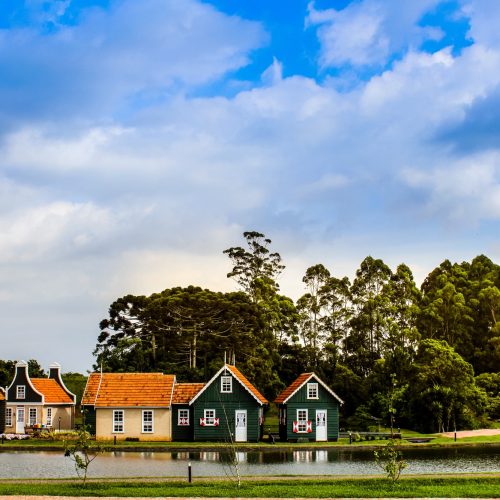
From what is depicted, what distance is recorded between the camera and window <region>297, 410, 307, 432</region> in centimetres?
5512

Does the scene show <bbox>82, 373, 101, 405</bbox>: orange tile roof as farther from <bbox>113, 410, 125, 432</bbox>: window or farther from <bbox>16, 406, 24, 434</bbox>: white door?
<bbox>16, 406, 24, 434</bbox>: white door

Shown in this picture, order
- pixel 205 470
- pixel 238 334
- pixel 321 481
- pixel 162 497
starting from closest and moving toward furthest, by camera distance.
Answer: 1. pixel 162 497
2. pixel 321 481
3. pixel 205 470
4. pixel 238 334

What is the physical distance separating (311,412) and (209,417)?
22.9ft

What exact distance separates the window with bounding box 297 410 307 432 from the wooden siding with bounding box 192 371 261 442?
9.20 ft

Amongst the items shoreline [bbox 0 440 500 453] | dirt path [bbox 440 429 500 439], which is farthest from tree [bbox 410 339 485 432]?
shoreline [bbox 0 440 500 453]

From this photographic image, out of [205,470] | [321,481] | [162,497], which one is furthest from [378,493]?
[205,470]

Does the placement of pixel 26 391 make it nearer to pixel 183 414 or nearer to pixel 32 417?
pixel 32 417

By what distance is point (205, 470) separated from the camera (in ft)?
121

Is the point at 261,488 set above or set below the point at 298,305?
below

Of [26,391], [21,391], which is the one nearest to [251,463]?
[26,391]

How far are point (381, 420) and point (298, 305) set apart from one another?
1836 cm

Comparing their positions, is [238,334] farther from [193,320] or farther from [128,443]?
[128,443]

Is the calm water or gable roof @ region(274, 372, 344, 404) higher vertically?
gable roof @ region(274, 372, 344, 404)

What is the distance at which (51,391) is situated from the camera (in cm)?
6297
